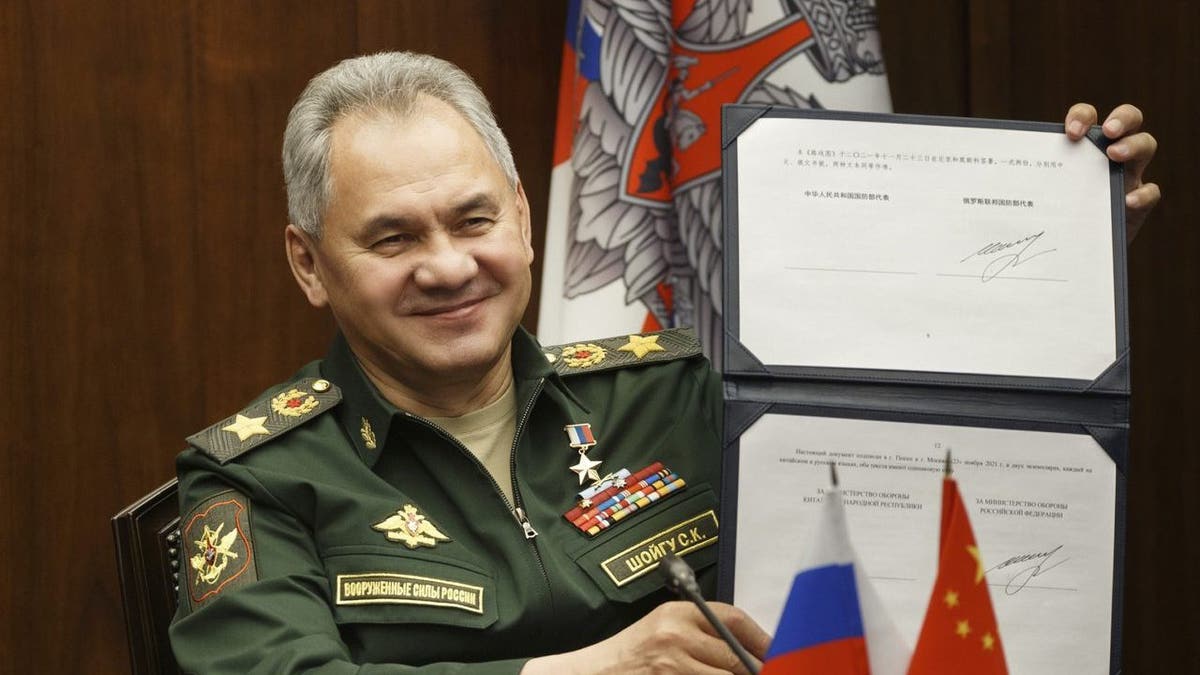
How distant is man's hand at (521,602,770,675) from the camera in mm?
1354

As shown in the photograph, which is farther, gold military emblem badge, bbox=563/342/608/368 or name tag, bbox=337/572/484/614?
gold military emblem badge, bbox=563/342/608/368

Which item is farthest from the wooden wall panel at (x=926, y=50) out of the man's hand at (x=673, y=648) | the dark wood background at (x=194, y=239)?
the man's hand at (x=673, y=648)

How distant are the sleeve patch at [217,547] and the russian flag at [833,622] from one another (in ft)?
2.20

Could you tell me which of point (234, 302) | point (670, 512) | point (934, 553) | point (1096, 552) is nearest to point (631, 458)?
point (670, 512)

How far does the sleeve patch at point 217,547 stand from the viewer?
1.50 meters

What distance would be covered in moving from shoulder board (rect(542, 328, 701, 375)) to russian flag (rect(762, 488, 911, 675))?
737 mm

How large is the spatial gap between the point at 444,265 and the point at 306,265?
250 millimetres

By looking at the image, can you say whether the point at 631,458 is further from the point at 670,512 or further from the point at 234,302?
the point at 234,302

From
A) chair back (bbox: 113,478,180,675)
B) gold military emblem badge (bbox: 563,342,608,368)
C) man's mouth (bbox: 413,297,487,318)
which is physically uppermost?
man's mouth (bbox: 413,297,487,318)

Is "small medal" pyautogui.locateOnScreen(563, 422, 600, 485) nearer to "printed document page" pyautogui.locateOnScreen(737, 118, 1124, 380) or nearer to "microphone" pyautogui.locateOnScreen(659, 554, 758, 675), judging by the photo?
"printed document page" pyautogui.locateOnScreen(737, 118, 1124, 380)

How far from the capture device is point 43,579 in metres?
2.36

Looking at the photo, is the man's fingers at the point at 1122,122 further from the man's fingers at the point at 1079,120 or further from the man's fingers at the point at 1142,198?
the man's fingers at the point at 1142,198

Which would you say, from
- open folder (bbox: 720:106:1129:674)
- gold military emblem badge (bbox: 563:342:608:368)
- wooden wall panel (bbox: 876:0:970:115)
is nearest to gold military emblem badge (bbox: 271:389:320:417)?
gold military emblem badge (bbox: 563:342:608:368)
